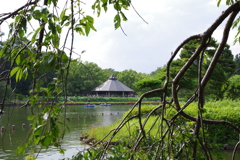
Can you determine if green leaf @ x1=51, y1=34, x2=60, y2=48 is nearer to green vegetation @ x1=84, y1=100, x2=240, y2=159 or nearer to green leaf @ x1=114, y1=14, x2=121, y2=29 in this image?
green leaf @ x1=114, y1=14, x2=121, y2=29

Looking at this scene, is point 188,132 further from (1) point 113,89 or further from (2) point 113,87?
(2) point 113,87

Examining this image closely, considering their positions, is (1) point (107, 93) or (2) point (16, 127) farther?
(1) point (107, 93)

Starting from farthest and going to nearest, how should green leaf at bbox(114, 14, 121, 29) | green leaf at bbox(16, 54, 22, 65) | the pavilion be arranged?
the pavilion, green leaf at bbox(114, 14, 121, 29), green leaf at bbox(16, 54, 22, 65)

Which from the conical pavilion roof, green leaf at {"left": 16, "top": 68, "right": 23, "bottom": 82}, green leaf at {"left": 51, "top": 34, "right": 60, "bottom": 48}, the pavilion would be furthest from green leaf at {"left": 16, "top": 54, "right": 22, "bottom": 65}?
the conical pavilion roof

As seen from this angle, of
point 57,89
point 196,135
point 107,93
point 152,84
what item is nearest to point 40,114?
point 57,89

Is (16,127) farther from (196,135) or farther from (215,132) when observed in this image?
(196,135)

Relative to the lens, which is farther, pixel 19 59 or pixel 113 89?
pixel 113 89

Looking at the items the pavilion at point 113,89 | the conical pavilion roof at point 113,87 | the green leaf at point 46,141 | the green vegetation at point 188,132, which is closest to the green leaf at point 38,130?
the green leaf at point 46,141

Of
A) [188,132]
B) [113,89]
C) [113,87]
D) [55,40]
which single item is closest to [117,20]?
[55,40]

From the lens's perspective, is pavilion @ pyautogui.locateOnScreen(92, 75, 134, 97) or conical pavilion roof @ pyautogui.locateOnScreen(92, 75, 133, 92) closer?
conical pavilion roof @ pyautogui.locateOnScreen(92, 75, 133, 92)

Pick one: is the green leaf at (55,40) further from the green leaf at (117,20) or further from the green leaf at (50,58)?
the green leaf at (117,20)

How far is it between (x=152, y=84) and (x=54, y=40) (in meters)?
19.0

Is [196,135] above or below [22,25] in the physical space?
below

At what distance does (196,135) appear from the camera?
2000mm
